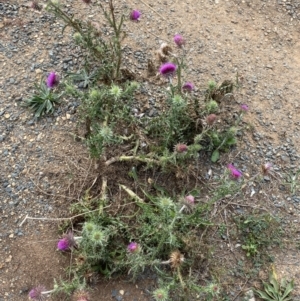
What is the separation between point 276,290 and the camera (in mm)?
2951

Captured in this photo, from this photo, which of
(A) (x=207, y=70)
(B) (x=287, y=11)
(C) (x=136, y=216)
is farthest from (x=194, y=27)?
(C) (x=136, y=216)

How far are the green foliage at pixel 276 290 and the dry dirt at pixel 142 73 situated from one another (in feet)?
0.22

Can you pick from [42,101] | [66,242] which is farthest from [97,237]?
[42,101]

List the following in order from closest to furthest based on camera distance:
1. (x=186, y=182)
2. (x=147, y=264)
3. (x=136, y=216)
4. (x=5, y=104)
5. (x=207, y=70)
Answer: (x=147, y=264)
(x=136, y=216)
(x=186, y=182)
(x=5, y=104)
(x=207, y=70)

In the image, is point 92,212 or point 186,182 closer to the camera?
point 92,212

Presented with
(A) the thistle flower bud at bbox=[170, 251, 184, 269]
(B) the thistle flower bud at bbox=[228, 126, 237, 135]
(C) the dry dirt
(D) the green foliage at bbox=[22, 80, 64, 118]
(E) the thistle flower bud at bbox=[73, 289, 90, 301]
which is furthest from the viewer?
(D) the green foliage at bbox=[22, 80, 64, 118]

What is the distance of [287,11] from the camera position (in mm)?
4574

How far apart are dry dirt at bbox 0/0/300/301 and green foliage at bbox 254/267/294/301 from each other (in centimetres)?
7

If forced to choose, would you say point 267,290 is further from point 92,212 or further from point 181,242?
point 92,212

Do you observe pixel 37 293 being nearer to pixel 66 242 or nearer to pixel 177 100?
pixel 66 242

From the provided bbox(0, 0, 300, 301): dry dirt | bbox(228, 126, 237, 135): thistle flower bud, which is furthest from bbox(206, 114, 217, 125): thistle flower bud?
bbox(0, 0, 300, 301): dry dirt

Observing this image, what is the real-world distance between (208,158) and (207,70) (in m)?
0.90

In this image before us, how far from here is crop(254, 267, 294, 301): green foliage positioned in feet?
9.66

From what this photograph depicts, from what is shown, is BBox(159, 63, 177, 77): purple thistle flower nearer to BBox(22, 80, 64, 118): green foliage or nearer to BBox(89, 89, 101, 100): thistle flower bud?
BBox(89, 89, 101, 100): thistle flower bud
